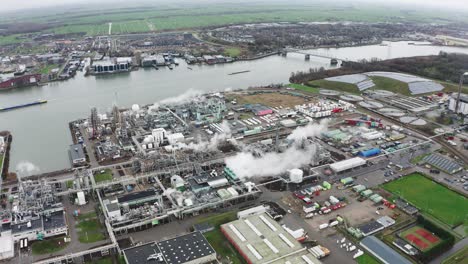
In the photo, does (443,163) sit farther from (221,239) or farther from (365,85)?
(365,85)

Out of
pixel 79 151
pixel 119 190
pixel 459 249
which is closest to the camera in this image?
pixel 459 249

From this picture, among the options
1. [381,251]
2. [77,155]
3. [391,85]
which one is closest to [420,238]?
[381,251]

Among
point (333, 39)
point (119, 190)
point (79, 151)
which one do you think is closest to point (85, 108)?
point (79, 151)

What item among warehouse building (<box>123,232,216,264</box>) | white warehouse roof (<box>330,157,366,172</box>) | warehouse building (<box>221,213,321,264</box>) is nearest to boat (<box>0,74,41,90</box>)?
warehouse building (<box>123,232,216,264</box>)

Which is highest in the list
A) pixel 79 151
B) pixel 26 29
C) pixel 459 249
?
pixel 26 29

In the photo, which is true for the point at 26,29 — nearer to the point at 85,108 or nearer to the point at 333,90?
the point at 85,108

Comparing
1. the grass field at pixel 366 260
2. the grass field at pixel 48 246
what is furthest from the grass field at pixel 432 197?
the grass field at pixel 48 246

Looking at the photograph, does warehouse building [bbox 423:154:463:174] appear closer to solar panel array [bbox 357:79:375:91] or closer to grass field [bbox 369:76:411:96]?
grass field [bbox 369:76:411:96]
